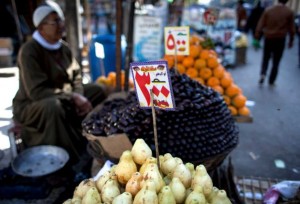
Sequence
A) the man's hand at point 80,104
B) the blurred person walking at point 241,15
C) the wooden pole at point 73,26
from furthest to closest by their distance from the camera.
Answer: the blurred person walking at point 241,15, the wooden pole at point 73,26, the man's hand at point 80,104

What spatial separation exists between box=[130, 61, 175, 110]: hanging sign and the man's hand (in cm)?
180

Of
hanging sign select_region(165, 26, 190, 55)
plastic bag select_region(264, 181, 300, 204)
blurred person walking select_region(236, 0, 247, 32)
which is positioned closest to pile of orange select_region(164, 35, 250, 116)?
hanging sign select_region(165, 26, 190, 55)

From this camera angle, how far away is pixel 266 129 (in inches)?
176

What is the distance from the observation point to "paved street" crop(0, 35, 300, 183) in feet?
9.67

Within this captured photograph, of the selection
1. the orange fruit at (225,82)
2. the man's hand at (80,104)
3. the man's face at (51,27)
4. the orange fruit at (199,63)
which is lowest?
the man's hand at (80,104)

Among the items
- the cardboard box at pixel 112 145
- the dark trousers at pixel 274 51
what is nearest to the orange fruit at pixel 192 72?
the cardboard box at pixel 112 145

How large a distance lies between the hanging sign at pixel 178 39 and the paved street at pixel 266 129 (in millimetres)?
1069

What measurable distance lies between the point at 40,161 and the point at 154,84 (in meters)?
1.72

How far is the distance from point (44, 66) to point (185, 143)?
1968 millimetres

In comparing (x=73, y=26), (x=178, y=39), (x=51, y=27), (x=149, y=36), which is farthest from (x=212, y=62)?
(x=149, y=36)

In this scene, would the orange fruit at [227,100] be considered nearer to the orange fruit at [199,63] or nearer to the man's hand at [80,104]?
the orange fruit at [199,63]

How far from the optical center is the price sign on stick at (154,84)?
156cm

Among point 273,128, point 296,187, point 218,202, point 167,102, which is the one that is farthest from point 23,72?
point 273,128

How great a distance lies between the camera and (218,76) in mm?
3729
